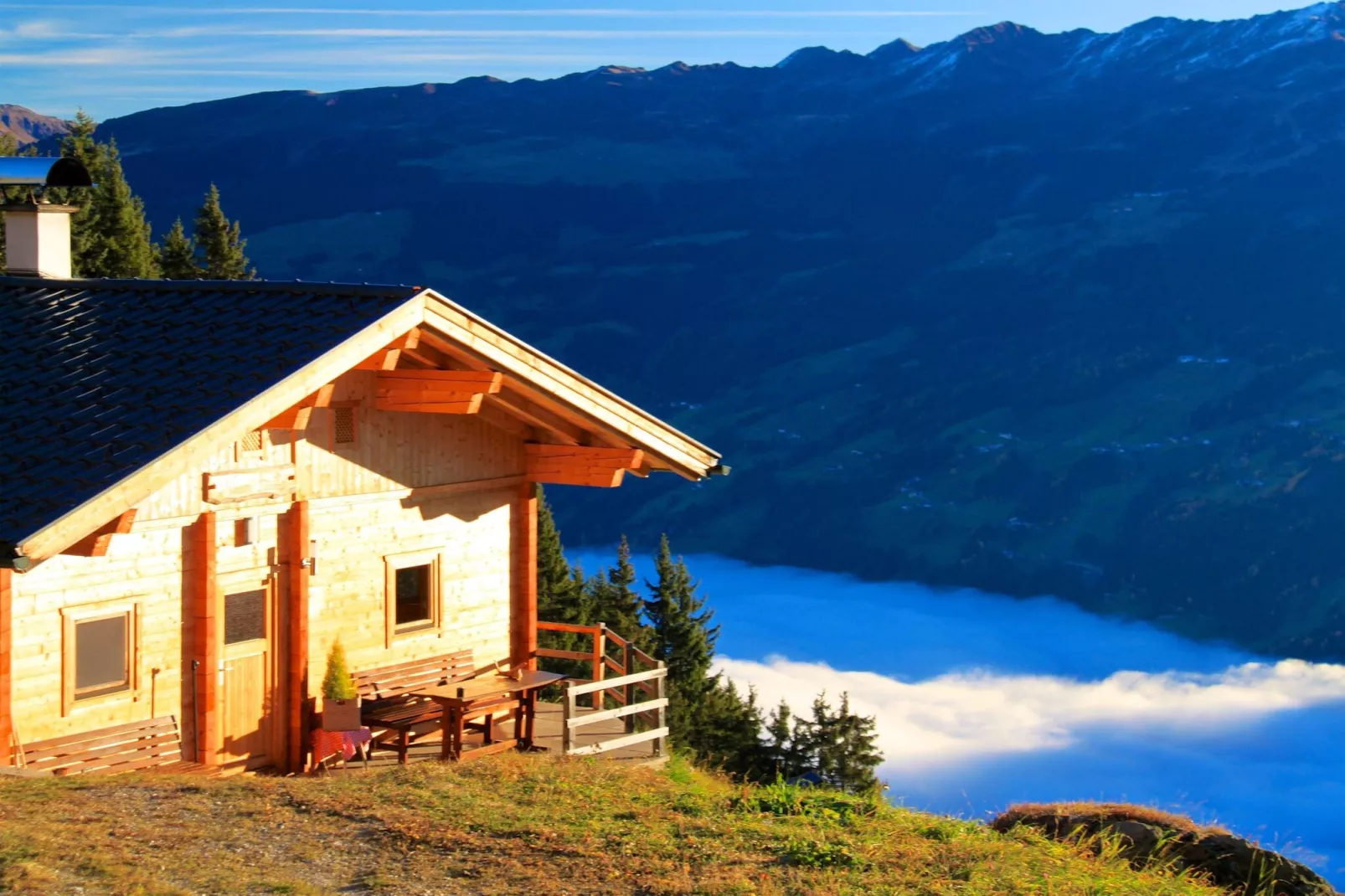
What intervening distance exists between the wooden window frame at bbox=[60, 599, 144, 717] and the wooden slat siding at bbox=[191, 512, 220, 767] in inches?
24.6

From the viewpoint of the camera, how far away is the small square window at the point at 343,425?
14750 millimetres

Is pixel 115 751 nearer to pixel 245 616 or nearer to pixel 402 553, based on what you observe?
pixel 245 616

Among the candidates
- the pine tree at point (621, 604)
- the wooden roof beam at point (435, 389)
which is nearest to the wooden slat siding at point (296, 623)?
the wooden roof beam at point (435, 389)

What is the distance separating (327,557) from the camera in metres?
14.9

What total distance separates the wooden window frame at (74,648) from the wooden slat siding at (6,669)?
53 centimetres

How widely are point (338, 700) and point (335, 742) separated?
42 centimetres

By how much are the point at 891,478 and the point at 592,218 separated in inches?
2508

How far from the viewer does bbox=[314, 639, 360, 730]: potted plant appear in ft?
48.5

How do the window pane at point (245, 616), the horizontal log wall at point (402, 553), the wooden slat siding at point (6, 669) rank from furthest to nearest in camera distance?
the horizontal log wall at point (402, 553) → the window pane at point (245, 616) → the wooden slat siding at point (6, 669)

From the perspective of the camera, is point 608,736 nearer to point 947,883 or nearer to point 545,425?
point 545,425

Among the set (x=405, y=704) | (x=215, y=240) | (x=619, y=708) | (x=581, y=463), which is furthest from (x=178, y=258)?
(x=405, y=704)

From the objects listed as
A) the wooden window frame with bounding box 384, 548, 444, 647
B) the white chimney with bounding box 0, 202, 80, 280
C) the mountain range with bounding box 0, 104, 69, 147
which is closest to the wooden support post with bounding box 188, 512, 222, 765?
the wooden window frame with bounding box 384, 548, 444, 647

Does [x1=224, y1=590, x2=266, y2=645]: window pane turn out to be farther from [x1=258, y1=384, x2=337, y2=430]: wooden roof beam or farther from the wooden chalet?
[x1=258, y1=384, x2=337, y2=430]: wooden roof beam

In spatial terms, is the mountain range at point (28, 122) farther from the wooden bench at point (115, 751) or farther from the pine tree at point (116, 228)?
the wooden bench at point (115, 751)
